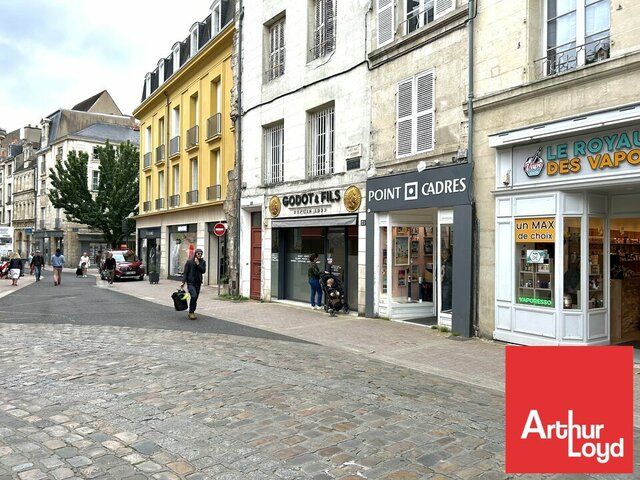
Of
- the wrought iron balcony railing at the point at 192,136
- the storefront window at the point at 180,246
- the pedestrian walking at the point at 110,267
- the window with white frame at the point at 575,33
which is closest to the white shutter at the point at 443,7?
the window with white frame at the point at 575,33

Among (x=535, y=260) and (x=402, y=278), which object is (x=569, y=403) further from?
(x=402, y=278)

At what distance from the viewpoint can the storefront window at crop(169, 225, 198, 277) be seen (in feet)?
86.1

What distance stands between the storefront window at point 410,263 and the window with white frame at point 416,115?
1954 millimetres

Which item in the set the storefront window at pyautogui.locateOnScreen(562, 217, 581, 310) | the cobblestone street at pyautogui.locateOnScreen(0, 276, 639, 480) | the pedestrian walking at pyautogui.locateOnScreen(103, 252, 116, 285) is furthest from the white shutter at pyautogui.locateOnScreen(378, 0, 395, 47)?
the pedestrian walking at pyautogui.locateOnScreen(103, 252, 116, 285)

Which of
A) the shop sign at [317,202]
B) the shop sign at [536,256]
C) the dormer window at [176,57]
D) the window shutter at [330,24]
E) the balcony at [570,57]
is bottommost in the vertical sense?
the shop sign at [536,256]

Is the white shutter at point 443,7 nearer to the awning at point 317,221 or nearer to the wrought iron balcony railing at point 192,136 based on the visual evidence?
the awning at point 317,221

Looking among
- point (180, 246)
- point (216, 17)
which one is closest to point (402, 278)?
point (216, 17)

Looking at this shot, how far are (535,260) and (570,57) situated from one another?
133 inches

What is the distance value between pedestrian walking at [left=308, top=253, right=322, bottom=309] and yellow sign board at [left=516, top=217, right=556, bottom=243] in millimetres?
6223

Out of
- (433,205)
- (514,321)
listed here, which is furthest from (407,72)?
(514,321)

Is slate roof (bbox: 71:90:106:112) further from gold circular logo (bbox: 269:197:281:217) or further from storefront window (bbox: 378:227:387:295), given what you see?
storefront window (bbox: 378:227:387:295)

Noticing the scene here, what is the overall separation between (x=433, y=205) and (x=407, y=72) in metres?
3.19

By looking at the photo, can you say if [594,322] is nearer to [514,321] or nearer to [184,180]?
[514,321]

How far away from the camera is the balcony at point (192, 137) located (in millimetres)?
25388
